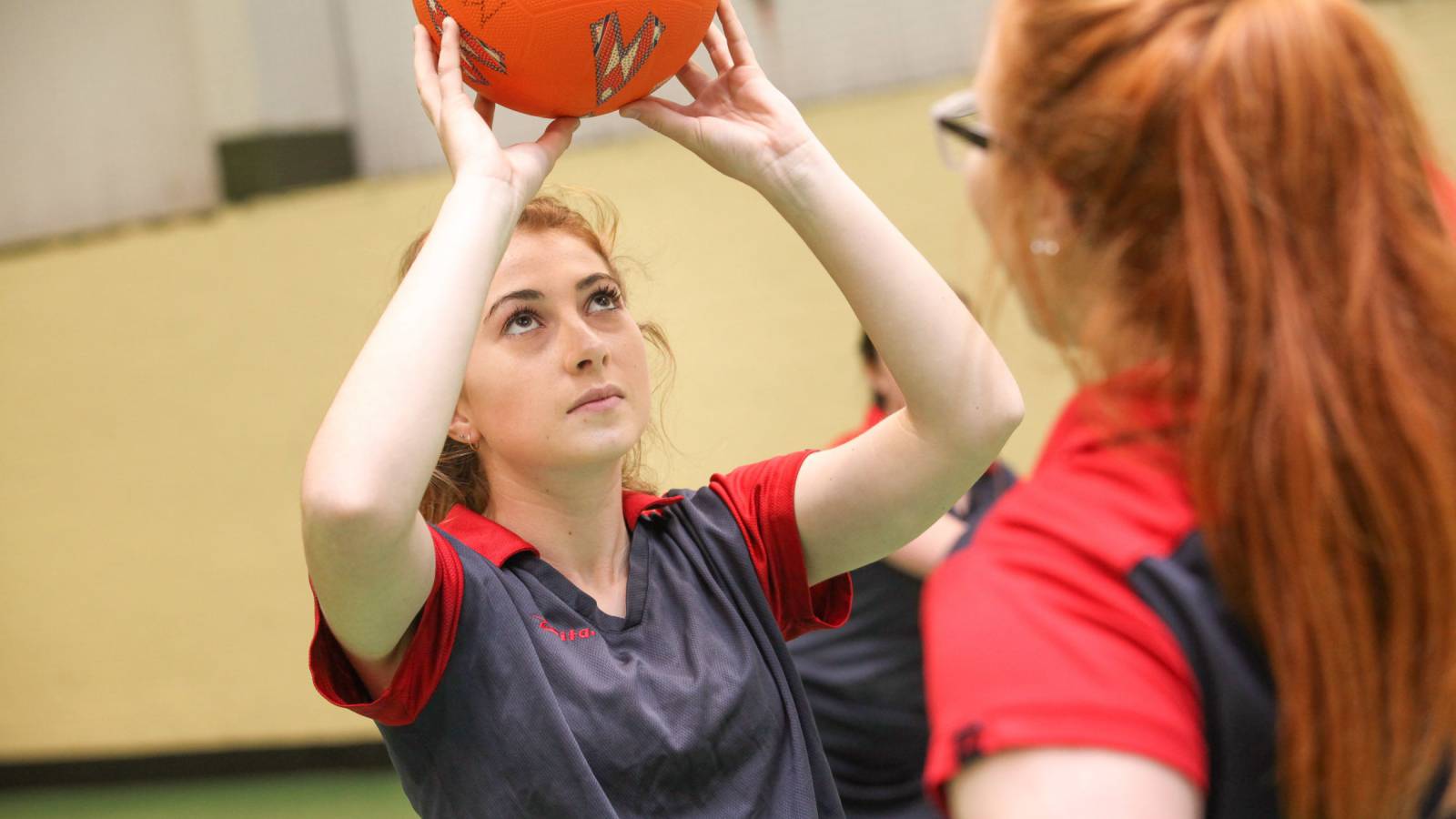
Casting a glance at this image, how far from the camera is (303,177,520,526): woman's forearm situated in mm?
1153

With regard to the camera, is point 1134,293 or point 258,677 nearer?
point 1134,293

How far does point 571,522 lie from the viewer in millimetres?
1555

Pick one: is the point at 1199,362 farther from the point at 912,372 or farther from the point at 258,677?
the point at 258,677

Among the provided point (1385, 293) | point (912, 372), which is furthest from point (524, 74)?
point (1385, 293)

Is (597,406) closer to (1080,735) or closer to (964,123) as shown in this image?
(964,123)

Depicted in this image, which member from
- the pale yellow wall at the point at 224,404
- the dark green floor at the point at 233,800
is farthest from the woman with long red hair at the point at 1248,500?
the dark green floor at the point at 233,800

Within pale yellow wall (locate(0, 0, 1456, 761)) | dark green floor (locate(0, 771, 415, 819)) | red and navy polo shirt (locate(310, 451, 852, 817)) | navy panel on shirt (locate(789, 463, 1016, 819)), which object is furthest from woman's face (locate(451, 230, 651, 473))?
dark green floor (locate(0, 771, 415, 819))

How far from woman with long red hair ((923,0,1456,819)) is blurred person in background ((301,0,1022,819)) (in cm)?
66

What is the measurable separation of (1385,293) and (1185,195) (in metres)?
0.12

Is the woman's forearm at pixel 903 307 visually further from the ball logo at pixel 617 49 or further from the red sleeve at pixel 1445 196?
the red sleeve at pixel 1445 196

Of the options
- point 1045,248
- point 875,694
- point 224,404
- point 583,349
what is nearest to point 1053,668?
point 1045,248

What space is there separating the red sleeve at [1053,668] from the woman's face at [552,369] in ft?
2.68

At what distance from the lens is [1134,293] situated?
2.49 feet

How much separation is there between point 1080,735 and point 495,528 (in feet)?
3.20
